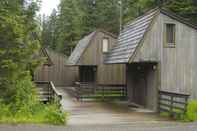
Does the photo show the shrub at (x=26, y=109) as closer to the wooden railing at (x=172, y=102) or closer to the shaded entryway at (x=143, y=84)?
the wooden railing at (x=172, y=102)

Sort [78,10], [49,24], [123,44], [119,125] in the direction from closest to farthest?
[119,125], [123,44], [78,10], [49,24]

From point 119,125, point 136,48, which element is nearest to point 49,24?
point 136,48

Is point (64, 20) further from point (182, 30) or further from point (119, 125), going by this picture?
point (119, 125)

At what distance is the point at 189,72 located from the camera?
62.6 feet

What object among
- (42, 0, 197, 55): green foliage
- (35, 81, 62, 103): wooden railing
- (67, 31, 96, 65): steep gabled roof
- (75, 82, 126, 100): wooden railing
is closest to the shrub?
(35, 81, 62, 103): wooden railing

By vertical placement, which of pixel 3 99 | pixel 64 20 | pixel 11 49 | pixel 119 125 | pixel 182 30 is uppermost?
pixel 64 20

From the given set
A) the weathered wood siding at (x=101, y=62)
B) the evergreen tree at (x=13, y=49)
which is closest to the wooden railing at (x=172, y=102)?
the evergreen tree at (x=13, y=49)

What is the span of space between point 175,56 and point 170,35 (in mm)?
1273

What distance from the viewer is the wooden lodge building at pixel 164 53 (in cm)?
1833

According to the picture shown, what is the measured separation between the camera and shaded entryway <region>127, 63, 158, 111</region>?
18.6m

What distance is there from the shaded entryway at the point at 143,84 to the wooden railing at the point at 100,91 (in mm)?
1079

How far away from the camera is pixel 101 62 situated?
2967 centimetres

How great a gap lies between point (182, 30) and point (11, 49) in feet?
33.1

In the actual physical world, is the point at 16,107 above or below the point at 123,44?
below
